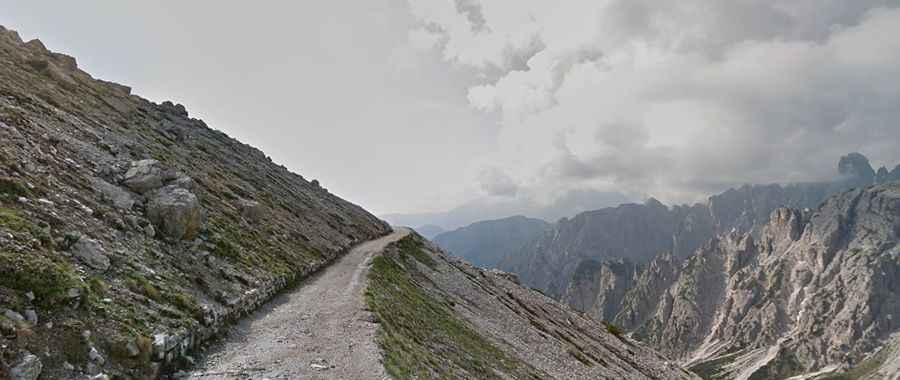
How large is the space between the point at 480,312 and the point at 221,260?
3625 cm

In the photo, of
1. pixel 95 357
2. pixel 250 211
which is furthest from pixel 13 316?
pixel 250 211

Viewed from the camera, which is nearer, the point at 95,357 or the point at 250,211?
the point at 95,357

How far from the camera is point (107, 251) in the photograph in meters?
22.5

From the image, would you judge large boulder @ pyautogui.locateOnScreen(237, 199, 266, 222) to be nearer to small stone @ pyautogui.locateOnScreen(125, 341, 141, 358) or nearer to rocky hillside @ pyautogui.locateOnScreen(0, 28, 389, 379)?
rocky hillside @ pyautogui.locateOnScreen(0, 28, 389, 379)

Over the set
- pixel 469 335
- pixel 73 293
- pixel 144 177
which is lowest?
pixel 469 335

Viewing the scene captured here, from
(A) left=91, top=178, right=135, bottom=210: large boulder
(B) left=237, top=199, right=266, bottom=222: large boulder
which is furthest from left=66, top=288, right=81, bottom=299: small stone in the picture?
(B) left=237, top=199, right=266, bottom=222: large boulder

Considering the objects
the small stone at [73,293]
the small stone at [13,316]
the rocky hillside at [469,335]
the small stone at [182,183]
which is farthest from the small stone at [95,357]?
the small stone at [182,183]

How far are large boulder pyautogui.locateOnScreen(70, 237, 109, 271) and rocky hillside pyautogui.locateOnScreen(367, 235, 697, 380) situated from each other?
13.3 metres

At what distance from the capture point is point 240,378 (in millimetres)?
18875

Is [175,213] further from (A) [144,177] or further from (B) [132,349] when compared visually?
(B) [132,349]

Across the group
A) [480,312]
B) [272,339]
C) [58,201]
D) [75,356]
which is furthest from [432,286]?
[75,356]

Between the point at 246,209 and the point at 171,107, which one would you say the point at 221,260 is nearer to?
the point at 246,209

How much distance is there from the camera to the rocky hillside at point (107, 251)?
51.9ft

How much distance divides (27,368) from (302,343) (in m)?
12.2
